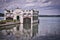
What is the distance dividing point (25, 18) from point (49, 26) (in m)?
0.77

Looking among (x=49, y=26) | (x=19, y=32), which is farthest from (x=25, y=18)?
(x=19, y=32)

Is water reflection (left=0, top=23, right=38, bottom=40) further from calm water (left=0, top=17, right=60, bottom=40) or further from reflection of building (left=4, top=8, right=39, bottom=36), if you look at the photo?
calm water (left=0, top=17, right=60, bottom=40)

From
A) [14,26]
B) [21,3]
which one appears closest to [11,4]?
[21,3]

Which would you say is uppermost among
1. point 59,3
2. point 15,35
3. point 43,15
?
point 59,3

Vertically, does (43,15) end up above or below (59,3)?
below

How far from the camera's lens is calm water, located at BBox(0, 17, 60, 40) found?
492 centimetres

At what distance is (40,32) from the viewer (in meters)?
4.93

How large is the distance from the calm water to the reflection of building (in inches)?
6.8

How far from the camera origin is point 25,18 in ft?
18.7

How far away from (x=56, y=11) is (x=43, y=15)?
362 mm

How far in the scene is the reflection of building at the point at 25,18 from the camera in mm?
5279

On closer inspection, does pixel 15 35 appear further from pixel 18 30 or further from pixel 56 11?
pixel 56 11

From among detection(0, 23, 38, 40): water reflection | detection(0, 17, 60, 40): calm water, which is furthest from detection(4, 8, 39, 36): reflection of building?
detection(0, 17, 60, 40): calm water

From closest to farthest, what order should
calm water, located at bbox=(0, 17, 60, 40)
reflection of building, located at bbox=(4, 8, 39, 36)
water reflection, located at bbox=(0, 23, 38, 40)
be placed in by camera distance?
water reflection, located at bbox=(0, 23, 38, 40) < calm water, located at bbox=(0, 17, 60, 40) < reflection of building, located at bbox=(4, 8, 39, 36)
